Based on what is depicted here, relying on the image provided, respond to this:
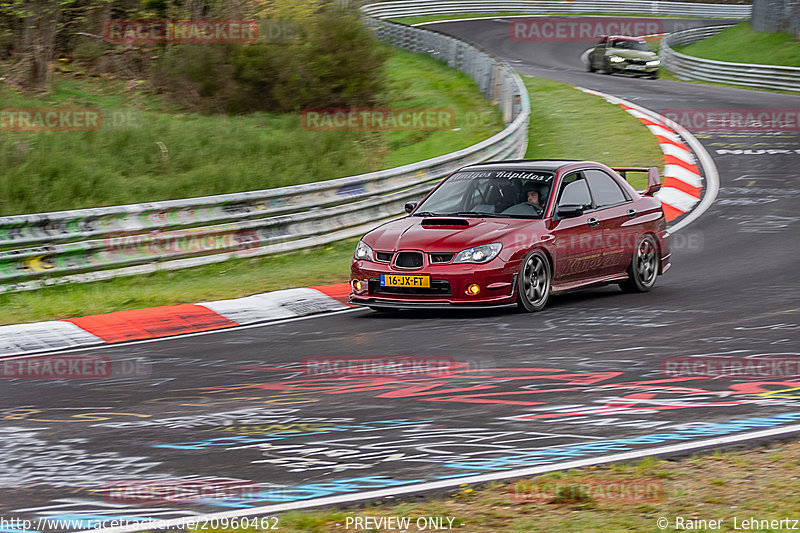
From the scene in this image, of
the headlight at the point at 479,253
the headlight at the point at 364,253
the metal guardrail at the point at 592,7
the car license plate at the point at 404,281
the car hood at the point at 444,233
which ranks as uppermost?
the metal guardrail at the point at 592,7

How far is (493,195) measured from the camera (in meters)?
11.0

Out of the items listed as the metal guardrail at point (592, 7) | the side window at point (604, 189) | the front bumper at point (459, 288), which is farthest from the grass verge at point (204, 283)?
the metal guardrail at point (592, 7)

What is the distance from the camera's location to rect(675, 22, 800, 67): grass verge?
1496 inches

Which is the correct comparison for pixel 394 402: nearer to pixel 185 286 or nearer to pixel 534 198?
pixel 534 198

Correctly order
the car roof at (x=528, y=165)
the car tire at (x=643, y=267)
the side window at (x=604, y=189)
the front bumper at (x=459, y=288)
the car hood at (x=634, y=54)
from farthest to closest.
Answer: the car hood at (x=634, y=54) < the car tire at (x=643, y=267) < the side window at (x=604, y=189) < the car roof at (x=528, y=165) < the front bumper at (x=459, y=288)

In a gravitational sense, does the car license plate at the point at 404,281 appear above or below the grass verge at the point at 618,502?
below

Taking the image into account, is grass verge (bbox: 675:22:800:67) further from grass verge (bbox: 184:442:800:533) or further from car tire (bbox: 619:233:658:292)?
grass verge (bbox: 184:442:800:533)

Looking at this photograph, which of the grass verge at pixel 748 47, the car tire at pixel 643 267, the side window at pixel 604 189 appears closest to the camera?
the side window at pixel 604 189

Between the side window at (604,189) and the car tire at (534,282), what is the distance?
52.6 inches

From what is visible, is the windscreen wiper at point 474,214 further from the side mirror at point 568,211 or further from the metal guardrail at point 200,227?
the metal guardrail at point 200,227

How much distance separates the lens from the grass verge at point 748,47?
3800cm

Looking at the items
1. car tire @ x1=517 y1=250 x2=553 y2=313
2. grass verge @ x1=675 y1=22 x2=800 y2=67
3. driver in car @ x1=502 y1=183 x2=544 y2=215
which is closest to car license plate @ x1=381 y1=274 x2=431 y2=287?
car tire @ x1=517 y1=250 x2=553 y2=313

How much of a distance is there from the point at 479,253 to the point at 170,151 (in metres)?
8.79

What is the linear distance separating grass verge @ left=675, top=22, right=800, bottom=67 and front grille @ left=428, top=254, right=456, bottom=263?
97.0ft
